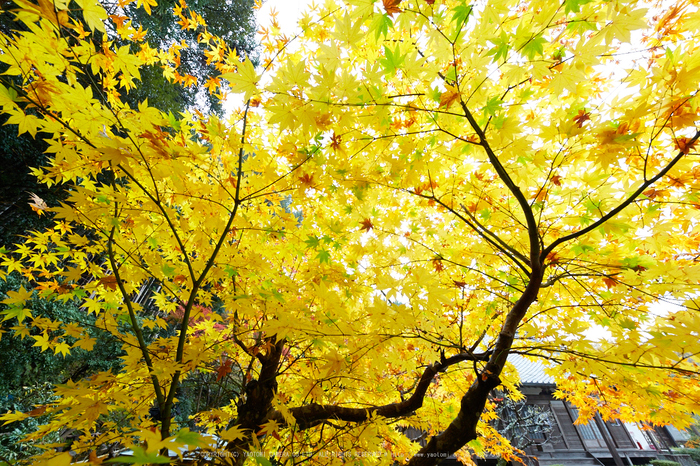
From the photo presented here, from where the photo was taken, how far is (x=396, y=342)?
6.37 ft

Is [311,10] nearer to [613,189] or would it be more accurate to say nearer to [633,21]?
[633,21]

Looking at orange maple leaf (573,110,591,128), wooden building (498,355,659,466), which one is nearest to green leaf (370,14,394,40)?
orange maple leaf (573,110,591,128)

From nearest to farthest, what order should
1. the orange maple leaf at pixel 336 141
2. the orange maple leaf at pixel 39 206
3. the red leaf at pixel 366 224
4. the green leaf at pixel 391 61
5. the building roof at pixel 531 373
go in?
the green leaf at pixel 391 61
the orange maple leaf at pixel 336 141
the orange maple leaf at pixel 39 206
the red leaf at pixel 366 224
the building roof at pixel 531 373

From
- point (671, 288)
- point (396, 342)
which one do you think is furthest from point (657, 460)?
point (396, 342)

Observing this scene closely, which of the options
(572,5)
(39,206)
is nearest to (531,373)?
(572,5)

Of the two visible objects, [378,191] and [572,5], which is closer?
[572,5]

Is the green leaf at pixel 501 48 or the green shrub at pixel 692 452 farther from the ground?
the green shrub at pixel 692 452

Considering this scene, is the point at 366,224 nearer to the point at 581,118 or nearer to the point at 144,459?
the point at 581,118

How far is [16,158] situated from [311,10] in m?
7.05

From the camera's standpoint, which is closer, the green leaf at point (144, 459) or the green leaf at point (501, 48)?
the green leaf at point (144, 459)

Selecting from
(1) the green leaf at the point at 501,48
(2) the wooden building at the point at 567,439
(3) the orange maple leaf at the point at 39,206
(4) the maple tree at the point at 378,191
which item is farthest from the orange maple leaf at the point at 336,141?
(2) the wooden building at the point at 567,439

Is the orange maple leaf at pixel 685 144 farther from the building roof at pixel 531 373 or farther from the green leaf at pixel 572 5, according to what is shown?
the building roof at pixel 531 373

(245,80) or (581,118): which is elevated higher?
(581,118)

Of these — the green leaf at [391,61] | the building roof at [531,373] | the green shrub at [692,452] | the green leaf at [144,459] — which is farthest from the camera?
the green shrub at [692,452]
